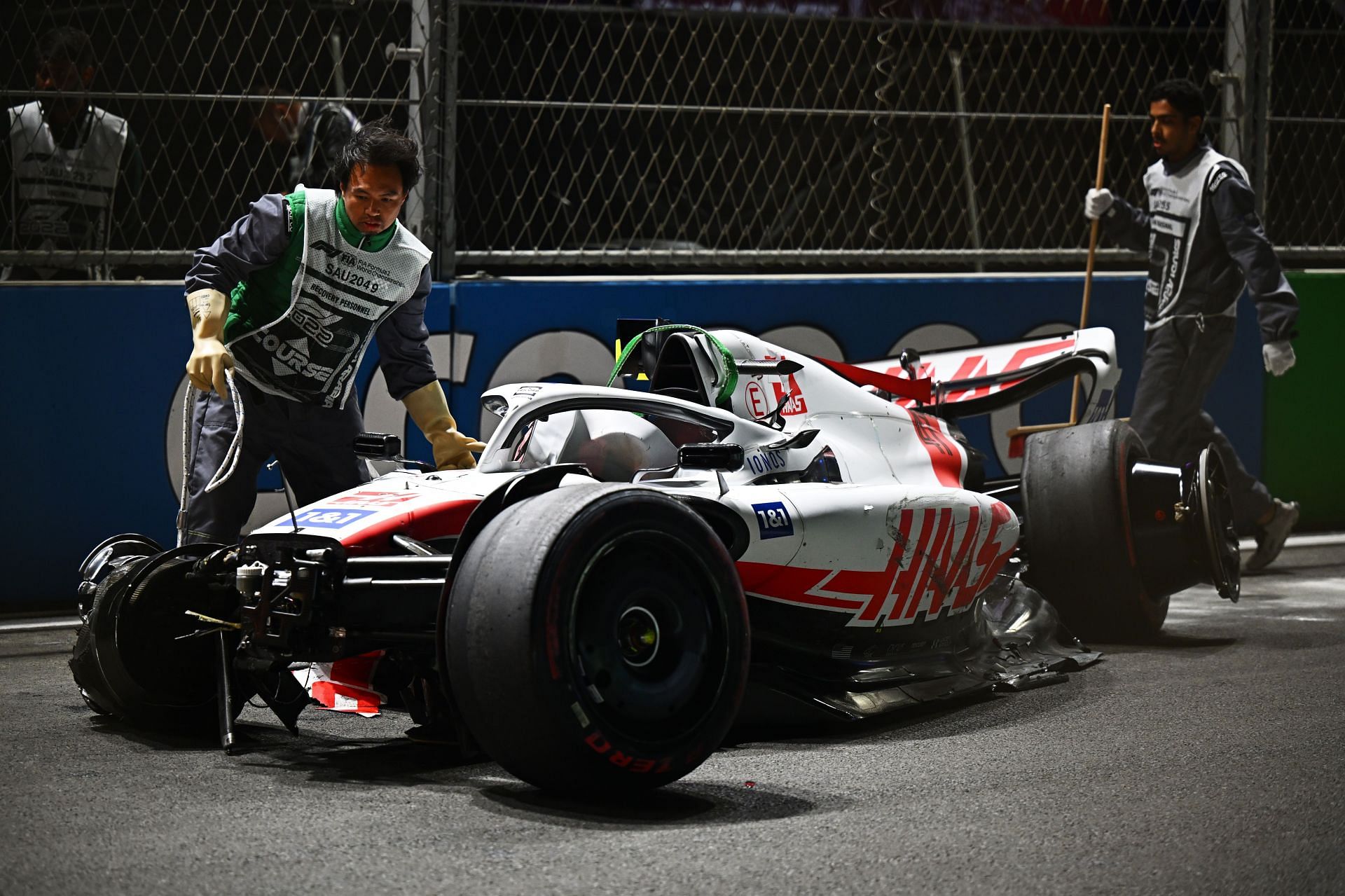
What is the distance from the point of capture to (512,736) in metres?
3.94

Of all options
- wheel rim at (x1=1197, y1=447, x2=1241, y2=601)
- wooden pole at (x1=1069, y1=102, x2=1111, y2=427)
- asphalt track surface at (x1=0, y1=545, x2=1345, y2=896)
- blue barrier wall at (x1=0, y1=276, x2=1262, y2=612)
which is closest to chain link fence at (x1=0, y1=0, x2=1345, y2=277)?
blue barrier wall at (x1=0, y1=276, x2=1262, y2=612)

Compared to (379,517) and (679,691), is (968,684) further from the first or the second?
(379,517)

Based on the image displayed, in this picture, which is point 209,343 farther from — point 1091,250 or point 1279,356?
point 1279,356

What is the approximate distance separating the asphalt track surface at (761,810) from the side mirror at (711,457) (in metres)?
0.81

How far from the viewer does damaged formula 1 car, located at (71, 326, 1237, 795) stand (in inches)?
158

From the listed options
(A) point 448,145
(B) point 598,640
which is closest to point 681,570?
(B) point 598,640

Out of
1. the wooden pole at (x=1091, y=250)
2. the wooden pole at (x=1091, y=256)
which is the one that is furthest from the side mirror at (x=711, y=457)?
the wooden pole at (x=1091, y=250)

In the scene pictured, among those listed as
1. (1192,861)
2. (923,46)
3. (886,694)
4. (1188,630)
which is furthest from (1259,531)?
(1192,861)

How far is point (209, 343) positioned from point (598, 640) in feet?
5.80

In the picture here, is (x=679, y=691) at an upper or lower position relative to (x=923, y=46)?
lower

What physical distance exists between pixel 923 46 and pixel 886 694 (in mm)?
5525

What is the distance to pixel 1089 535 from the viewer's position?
6.46 m

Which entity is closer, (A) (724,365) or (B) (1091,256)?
(A) (724,365)

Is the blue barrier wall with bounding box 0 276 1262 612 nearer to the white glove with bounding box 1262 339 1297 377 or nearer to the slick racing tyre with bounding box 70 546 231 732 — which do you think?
the white glove with bounding box 1262 339 1297 377
